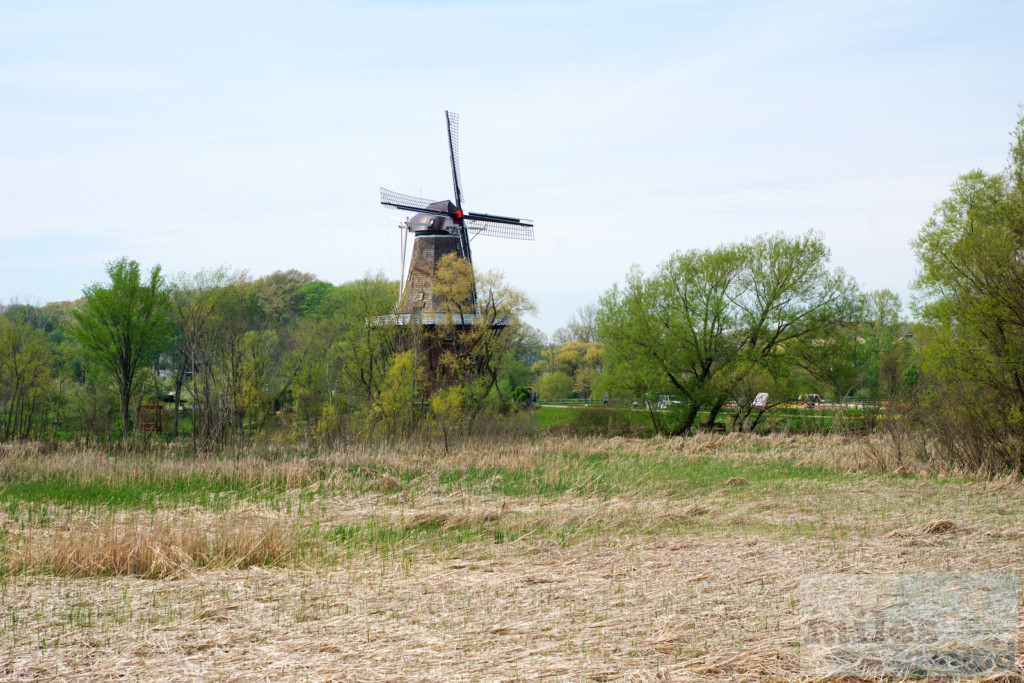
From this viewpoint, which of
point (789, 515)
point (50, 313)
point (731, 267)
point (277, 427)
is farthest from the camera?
point (50, 313)

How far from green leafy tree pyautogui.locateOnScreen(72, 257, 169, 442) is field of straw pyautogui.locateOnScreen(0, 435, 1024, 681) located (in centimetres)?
1531

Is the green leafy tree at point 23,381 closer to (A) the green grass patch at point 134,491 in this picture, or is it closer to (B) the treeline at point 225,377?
(B) the treeline at point 225,377

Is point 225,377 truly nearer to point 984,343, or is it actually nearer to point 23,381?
point 23,381

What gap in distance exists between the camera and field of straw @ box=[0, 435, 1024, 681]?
209 inches

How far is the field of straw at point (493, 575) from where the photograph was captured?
17.5ft

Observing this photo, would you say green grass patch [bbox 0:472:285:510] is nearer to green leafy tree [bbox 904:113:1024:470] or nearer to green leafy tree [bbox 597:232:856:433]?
green leafy tree [bbox 904:113:1024:470]

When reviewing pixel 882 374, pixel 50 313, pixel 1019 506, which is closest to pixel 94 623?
pixel 1019 506

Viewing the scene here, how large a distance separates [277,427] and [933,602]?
25.8m

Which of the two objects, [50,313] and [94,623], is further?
[50,313]

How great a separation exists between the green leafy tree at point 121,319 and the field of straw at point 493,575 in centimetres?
1531

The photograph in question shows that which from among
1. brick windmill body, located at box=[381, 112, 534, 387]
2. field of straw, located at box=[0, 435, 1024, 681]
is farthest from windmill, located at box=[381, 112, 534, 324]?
field of straw, located at box=[0, 435, 1024, 681]

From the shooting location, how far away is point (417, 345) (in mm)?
29719

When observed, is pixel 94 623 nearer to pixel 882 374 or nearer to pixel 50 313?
pixel 882 374

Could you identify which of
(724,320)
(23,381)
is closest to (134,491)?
(23,381)
